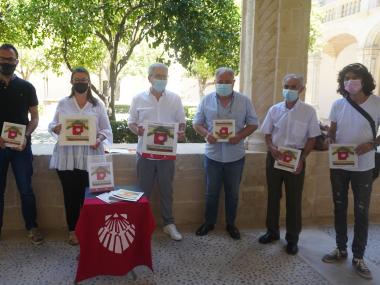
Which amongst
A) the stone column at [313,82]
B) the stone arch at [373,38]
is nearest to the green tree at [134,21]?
the stone arch at [373,38]

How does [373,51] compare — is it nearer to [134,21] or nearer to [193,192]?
[134,21]

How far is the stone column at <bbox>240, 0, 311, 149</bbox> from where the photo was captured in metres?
3.70

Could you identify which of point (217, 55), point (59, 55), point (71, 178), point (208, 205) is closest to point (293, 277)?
point (208, 205)

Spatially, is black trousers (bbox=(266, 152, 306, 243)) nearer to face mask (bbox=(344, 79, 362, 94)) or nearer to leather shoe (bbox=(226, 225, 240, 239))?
leather shoe (bbox=(226, 225, 240, 239))

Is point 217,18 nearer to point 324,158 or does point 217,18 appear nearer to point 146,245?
point 324,158

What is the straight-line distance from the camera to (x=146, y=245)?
270 cm

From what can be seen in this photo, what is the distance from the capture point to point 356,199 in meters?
2.90

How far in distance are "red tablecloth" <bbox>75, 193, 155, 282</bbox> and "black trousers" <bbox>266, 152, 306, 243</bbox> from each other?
119 centimetres

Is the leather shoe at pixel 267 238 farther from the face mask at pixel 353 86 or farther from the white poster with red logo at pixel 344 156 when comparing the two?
the face mask at pixel 353 86

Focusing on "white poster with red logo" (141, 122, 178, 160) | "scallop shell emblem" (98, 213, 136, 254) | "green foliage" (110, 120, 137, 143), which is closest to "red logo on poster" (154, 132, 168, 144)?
"white poster with red logo" (141, 122, 178, 160)

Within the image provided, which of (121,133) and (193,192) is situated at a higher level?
(121,133)

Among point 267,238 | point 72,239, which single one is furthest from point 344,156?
point 72,239

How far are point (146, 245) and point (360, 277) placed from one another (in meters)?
1.61

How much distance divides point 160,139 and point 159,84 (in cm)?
47
